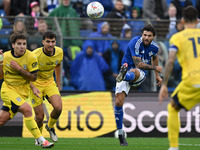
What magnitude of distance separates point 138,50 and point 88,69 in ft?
14.5

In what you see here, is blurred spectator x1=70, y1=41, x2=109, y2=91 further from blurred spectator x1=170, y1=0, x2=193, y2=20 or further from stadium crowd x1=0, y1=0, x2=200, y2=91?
blurred spectator x1=170, y1=0, x2=193, y2=20

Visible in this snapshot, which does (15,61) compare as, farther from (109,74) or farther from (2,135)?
(109,74)

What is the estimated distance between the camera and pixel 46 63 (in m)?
11.0

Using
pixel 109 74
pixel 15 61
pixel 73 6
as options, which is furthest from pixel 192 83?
pixel 73 6

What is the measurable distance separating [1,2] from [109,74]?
5.02 m

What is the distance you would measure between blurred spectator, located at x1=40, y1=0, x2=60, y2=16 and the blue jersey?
6606mm

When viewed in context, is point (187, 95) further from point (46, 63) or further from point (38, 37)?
point (38, 37)

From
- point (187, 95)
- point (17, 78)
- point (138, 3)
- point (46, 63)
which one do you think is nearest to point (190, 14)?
point (187, 95)

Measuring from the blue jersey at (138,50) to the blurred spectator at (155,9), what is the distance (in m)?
6.89

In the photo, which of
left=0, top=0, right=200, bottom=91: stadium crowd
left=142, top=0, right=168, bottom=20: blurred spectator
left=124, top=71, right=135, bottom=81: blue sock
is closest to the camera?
left=124, top=71, right=135, bottom=81: blue sock

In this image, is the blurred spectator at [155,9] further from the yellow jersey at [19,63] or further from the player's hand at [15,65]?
the player's hand at [15,65]

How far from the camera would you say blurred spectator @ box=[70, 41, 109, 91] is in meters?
14.6

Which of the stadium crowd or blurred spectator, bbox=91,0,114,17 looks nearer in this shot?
the stadium crowd

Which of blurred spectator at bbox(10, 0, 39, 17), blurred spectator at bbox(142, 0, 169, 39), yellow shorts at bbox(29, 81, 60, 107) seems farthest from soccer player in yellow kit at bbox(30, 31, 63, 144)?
blurred spectator at bbox(142, 0, 169, 39)
